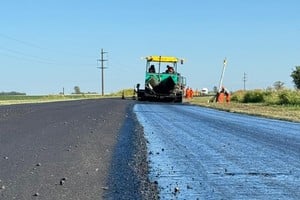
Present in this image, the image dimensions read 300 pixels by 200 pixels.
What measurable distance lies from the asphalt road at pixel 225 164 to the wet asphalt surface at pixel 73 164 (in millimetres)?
388

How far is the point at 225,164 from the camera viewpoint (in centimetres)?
1003

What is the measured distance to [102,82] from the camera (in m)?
106

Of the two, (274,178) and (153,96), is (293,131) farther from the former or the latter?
(153,96)

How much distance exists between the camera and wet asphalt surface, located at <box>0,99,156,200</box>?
25.3 ft

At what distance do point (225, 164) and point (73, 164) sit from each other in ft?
8.87

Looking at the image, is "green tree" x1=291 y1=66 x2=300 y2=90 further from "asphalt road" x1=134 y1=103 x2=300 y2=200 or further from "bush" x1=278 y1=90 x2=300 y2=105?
"asphalt road" x1=134 y1=103 x2=300 y2=200

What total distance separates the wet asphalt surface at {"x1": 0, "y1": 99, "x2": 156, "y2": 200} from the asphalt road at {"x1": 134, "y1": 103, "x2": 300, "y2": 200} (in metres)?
0.39

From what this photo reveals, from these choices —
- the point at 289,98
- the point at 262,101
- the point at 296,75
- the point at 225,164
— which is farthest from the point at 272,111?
the point at 296,75

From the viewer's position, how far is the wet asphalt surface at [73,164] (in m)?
7.73

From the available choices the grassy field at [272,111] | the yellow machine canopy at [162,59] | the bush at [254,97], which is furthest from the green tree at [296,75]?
the grassy field at [272,111]

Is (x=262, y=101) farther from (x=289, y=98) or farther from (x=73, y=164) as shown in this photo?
(x=73, y=164)

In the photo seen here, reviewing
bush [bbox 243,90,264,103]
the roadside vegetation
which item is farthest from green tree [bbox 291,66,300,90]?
bush [bbox 243,90,264,103]

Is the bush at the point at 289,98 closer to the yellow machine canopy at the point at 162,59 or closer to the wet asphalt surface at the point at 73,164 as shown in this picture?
the yellow machine canopy at the point at 162,59

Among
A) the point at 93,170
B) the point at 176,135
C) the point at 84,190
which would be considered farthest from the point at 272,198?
the point at 176,135
